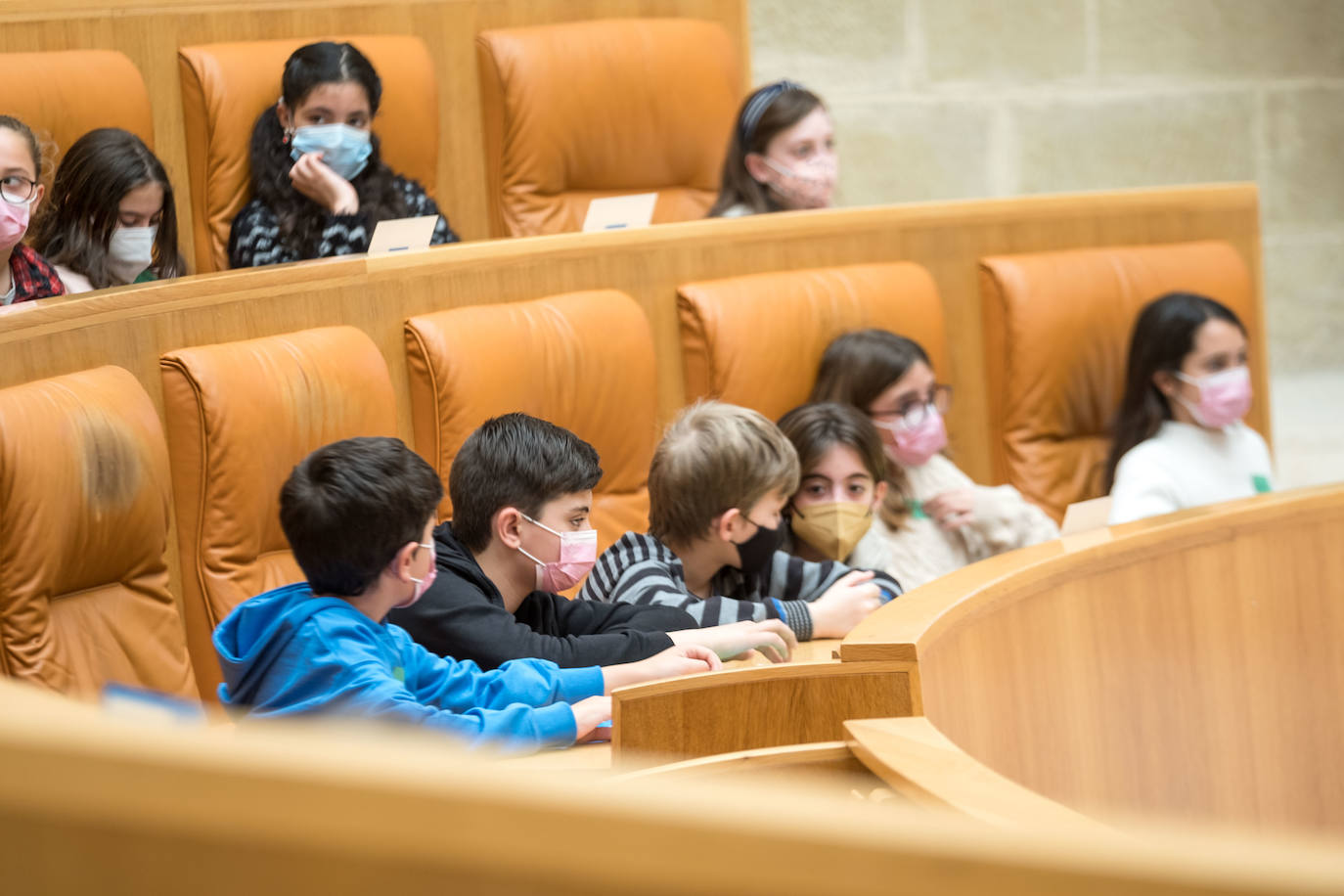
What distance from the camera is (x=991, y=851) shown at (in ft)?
1.08

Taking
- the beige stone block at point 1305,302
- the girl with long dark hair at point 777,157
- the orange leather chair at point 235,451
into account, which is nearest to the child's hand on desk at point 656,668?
the orange leather chair at point 235,451

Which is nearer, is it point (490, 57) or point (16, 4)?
point (16, 4)

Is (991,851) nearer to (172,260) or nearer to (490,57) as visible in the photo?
(172,260)

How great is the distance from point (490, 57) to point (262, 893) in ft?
9.45

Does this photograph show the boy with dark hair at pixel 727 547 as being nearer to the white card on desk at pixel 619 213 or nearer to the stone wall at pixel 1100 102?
the white card on desk at pixel 619 213

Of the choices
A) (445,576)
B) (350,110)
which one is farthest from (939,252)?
(445,576)

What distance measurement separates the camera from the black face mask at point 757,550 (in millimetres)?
2057

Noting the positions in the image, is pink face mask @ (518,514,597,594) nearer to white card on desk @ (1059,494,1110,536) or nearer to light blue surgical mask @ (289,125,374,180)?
white card on desk @ (1059,494,1110,536)

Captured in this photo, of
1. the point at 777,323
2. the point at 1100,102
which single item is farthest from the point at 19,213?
the point at 1100,102

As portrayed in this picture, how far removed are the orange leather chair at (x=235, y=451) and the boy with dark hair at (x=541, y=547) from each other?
0.31 metres

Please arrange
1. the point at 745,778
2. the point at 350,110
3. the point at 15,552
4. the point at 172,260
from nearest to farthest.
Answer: the point at 745,778 < the point at 15,552 < the point at 172,260 < the point at 350,110

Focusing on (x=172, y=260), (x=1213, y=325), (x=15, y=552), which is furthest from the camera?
(x=1213, y=325)

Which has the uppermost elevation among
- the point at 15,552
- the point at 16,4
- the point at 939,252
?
the point at 16,4

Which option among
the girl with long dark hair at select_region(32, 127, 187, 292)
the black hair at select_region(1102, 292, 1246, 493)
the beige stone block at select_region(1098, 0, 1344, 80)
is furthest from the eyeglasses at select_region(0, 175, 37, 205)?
the beige stone block at select_region(1098, 0, 1344, 80)
